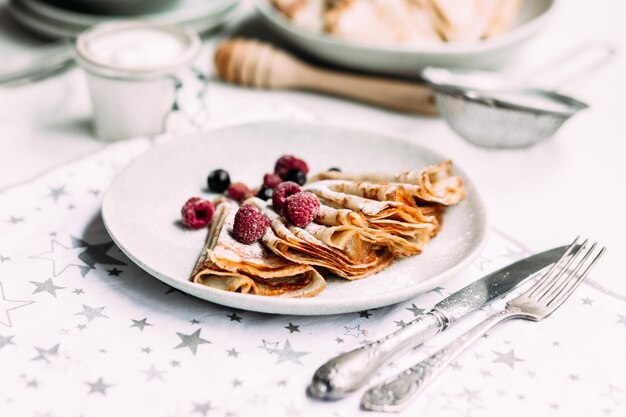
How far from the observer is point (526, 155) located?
157 centimetres

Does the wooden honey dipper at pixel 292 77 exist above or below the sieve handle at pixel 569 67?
below

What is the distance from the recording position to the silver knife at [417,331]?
0.88 m

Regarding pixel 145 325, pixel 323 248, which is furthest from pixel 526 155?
pixel 145 325

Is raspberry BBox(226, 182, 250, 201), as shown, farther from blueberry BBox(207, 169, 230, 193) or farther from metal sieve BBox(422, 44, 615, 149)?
metal sieve BBox(422, 44, 615, 149)

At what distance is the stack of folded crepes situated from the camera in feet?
3.35

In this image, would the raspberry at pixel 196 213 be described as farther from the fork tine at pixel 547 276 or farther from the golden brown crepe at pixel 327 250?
the fork tine at pixel 547 276

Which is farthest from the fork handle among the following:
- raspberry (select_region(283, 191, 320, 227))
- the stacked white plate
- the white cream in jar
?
the stacked white plate

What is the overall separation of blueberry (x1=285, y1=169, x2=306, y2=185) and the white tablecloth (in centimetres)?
31

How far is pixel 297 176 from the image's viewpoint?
49.9 inches

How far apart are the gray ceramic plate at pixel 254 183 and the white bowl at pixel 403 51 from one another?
1.25 feet

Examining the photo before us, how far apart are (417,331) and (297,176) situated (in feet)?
1.37

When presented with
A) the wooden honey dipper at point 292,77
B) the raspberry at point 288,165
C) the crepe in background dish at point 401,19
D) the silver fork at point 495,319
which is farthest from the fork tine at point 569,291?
the crepe in background dish at point 401,19

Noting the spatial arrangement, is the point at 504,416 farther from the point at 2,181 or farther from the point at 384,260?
the point at 2,181

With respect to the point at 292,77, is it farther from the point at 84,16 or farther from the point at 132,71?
the point at 84,16
